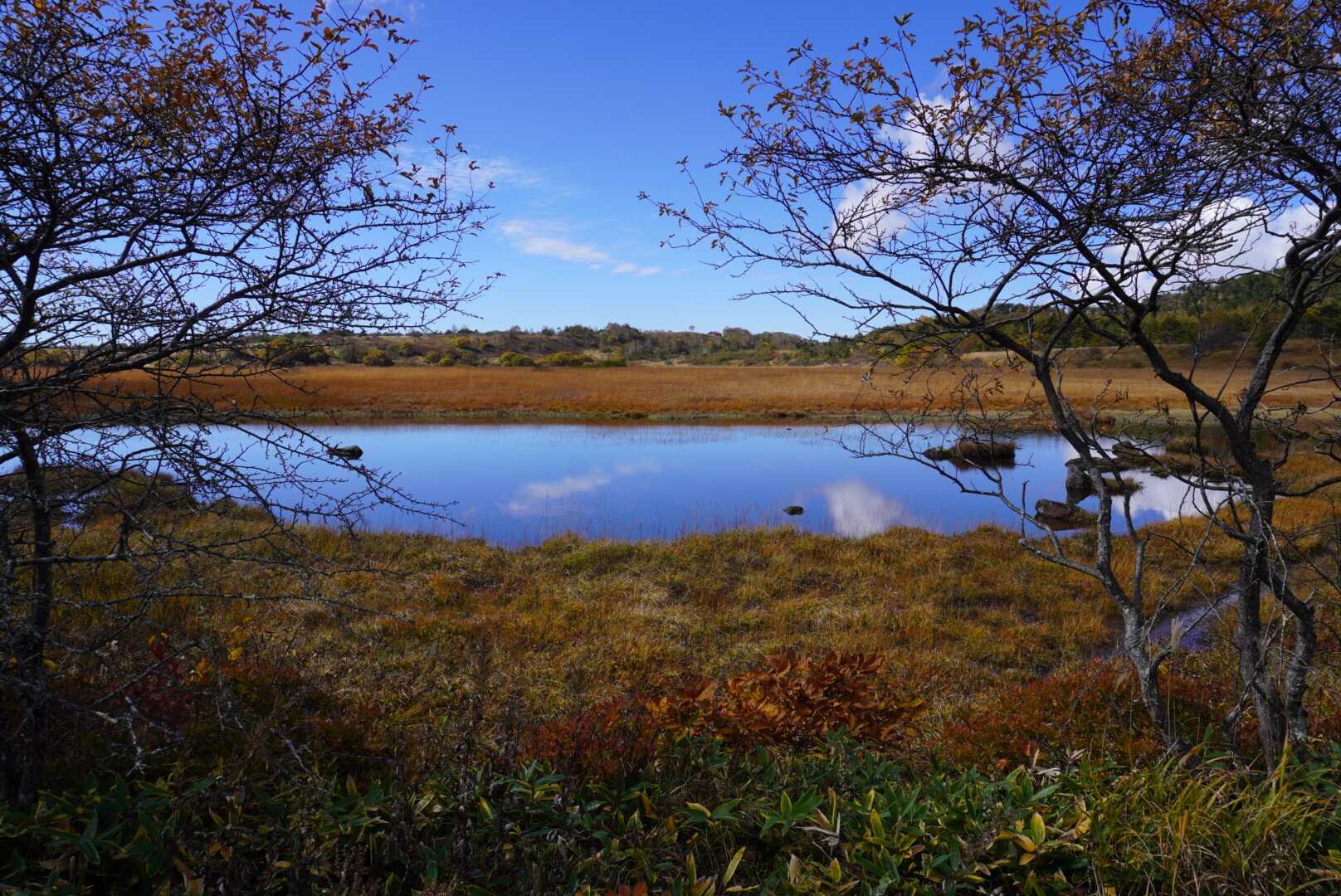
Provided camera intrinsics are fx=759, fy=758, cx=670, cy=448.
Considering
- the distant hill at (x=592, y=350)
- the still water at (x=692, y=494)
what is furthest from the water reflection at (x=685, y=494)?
the distant hill at (x=592, y=350)

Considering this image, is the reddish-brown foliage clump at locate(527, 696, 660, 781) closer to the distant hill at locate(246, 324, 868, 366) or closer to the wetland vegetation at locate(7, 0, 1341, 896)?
the wetland vegetation at locate(7, 0, 1341, 896)

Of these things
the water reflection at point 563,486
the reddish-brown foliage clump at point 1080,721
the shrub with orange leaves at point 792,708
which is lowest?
the water reflection at point 563,486

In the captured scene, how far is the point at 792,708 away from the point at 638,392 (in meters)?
45.0

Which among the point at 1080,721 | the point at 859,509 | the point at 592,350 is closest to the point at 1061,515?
the point at 859,509

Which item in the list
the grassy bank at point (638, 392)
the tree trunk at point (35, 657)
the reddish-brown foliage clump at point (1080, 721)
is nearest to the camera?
the tree trunk at point (35, 657)

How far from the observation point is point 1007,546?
44.7 ft

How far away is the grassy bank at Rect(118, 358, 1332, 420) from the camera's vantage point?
129ft

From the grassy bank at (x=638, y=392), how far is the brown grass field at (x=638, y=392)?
0.07m

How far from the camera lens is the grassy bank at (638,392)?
39219 millimetres

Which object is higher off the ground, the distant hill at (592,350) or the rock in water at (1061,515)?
the distant hill at (592,350)

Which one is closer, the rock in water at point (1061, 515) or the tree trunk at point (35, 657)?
the tree trunk at point (35, 657)

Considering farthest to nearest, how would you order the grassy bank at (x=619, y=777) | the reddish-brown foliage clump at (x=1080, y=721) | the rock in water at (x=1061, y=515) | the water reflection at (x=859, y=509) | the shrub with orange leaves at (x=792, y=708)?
the rock in water at (x=1061, y=515), the water reflection at (x=859, y=509), the reddish-brown foliage clump at (x=1080, y=721), the shrub with orange leaves at (x=792, y=708), the grassy bank at (x=619, y=777)

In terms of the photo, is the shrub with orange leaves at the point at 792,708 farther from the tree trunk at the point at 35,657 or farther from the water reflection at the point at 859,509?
the water reflection at the point at 859,509

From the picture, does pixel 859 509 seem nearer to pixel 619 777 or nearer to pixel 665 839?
pixel 619 777
